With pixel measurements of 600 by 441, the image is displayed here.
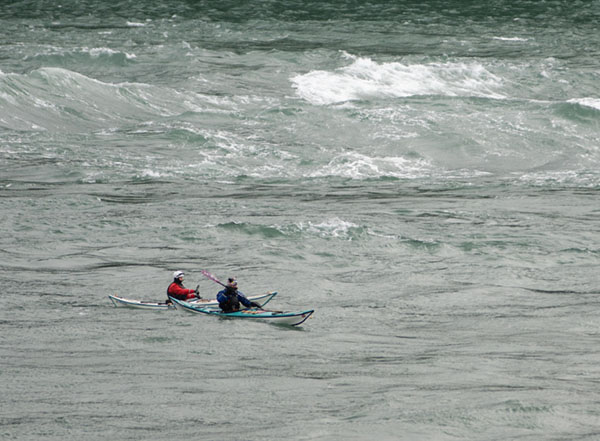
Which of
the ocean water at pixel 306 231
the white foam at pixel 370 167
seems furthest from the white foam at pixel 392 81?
the white foam at pixel 370 167

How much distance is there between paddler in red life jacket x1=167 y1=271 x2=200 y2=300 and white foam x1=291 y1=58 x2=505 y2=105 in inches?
817

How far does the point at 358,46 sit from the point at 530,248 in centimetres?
2856

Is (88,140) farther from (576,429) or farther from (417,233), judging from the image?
(576,429)

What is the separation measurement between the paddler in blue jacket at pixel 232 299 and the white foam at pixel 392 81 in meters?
21.2

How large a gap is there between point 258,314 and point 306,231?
589cm

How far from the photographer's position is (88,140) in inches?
1372

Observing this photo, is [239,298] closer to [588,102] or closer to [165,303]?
[165,303]

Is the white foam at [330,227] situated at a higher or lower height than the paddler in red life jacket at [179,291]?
lower

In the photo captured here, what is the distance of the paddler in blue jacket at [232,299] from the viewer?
66.2 ft

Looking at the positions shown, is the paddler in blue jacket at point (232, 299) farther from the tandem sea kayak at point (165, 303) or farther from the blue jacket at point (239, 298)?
the tandem sea kayak at point (165, 303)

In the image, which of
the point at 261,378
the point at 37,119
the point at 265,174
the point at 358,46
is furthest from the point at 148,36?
the point at 261,378

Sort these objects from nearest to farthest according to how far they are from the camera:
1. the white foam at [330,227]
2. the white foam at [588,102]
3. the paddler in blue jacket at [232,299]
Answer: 1. the paddler in blue jacket at [232,299]
2. the white foam at [330,227]
3. the white foam at [588,102]

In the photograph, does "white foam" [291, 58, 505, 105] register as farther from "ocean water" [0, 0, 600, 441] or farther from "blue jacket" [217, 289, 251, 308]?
"blue jacket" [217, 289, 251, 308]

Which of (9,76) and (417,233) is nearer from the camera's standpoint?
(417,233)
